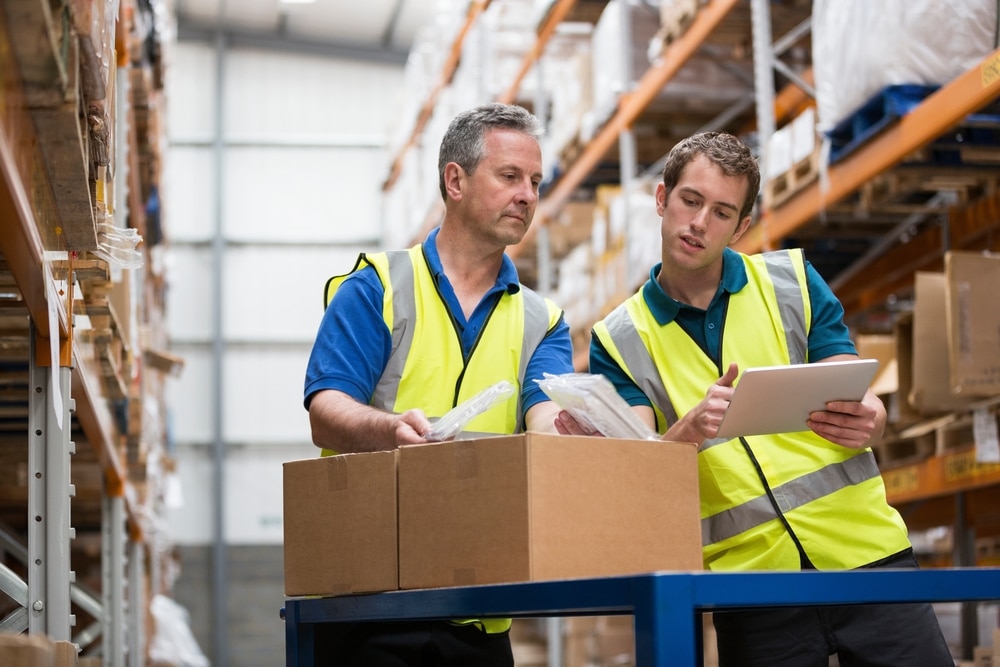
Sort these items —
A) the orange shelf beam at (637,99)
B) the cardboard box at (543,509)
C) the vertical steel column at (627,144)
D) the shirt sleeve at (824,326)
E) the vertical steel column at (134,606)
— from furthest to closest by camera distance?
the vertical steel column at (627,144) < the vertical steel column at (134,606) < the orange shelf beam at (637,99) < the shirt sleeve at (824,326) < the cardboard box at (543,509)

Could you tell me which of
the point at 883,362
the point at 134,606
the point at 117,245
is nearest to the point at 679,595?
the point at 117,245

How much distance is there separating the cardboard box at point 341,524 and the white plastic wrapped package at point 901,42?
3674 mm

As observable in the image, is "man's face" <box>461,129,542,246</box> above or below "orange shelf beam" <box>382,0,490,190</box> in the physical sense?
below

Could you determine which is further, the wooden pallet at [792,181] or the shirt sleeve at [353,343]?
the wooden pallet at [792,181]

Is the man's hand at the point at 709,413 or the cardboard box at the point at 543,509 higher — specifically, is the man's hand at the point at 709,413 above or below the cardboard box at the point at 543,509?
above

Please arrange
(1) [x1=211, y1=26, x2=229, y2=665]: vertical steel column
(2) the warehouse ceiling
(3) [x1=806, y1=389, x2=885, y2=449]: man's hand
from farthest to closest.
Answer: (2) the warehouse ceiling
(1) [x1=211, y1=26, x2=229, y2=665]: vertical steel column
(3) [x1=806, y1=389, x2=885, y2=449]: man's hand

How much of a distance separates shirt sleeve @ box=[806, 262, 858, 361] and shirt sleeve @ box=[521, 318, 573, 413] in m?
0.61

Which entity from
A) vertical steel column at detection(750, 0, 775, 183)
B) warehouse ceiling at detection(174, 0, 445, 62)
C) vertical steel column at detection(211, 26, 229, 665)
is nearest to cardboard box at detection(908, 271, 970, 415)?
vertical steel column at detection(750, 0, 775, 183)

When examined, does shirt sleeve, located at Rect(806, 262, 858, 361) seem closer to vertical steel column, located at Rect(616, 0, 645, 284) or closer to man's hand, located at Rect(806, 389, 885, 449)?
man's hand, located at Rect(806, 389, 885, 449)

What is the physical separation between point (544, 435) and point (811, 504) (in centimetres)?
96

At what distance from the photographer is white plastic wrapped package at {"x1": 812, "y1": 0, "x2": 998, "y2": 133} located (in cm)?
545

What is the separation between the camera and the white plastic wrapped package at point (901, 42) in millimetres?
5445

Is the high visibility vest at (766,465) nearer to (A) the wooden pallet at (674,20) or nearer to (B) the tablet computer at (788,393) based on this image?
(B) the tablet computer at (788,393)

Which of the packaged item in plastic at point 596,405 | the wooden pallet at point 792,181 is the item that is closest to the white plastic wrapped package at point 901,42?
the wooden pallet at point 792,181
